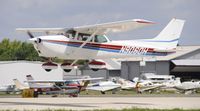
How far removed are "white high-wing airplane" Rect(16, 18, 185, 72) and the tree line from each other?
97.0m

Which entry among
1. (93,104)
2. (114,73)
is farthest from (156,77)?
(93,104)

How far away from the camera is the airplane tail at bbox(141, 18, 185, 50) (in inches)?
1332

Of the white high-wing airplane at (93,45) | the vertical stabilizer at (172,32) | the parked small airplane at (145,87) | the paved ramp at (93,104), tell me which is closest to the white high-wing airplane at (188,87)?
the parked small airplane at (145,87)

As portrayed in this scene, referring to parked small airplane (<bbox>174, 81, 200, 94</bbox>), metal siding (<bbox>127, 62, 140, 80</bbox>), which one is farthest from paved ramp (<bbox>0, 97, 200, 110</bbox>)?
metal siding (<bbox>127, 62, 140, 80</bbox>)

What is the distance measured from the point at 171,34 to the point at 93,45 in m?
6.86

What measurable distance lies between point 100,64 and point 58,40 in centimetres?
322

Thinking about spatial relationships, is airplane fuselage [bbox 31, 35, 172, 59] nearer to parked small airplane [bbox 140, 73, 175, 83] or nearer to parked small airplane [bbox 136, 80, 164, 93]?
parked small airplane [bbox 136, 80, 164, 93]

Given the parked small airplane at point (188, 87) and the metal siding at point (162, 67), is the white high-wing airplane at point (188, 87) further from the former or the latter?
the metal siding at point (162, 67)

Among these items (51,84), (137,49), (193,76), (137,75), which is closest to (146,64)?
(137,75)

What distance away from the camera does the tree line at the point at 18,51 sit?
129250 millimetres

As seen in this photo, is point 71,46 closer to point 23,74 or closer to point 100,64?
point 100,64

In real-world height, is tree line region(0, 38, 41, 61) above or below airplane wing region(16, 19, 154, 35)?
above

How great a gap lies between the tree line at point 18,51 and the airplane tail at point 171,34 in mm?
95272

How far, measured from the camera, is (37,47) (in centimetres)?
2923
